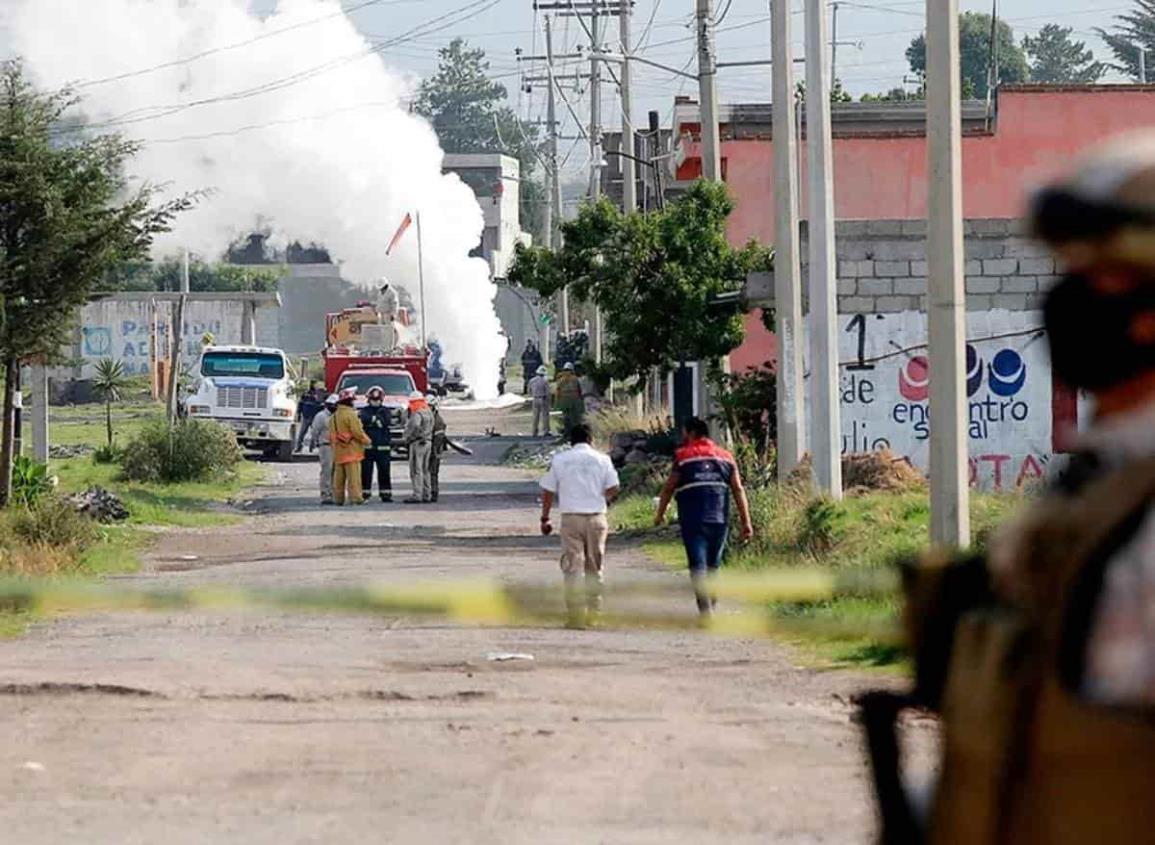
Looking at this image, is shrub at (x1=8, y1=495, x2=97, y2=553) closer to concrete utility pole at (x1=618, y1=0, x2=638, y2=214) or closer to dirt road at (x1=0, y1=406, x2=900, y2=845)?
dirt road at (x1=0, y1=406, x2=900, y2=845)

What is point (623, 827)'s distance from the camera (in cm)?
870

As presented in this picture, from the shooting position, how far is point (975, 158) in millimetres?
38562

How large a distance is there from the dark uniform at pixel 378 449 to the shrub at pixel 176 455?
4191 mm

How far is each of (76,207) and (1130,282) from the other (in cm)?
2409

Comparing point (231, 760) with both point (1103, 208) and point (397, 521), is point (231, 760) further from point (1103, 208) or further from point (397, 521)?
point (397, 521)

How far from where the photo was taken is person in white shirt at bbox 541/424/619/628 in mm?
16359

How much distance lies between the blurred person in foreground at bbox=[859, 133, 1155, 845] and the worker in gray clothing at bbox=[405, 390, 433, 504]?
28.1m

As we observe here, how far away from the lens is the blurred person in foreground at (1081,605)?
249 centimetres

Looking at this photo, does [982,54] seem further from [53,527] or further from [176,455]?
[53,527]

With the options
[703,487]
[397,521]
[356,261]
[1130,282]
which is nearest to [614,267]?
[397,521]

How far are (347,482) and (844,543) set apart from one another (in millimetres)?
13591

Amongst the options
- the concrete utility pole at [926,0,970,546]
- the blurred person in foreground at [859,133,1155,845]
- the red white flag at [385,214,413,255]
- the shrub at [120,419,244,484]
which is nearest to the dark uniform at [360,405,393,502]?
the shrub at [120,419,244,484]

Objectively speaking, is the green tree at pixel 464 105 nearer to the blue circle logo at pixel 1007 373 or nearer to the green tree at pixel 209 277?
the green tree at pixel 209 277


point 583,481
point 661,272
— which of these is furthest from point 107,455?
point 583,481
